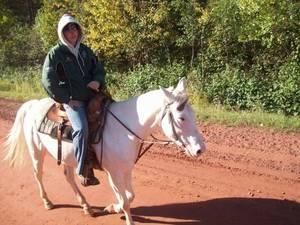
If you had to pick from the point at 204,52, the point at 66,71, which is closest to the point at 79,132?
the point at 66,71

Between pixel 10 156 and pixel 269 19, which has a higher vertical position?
pixel 269 19

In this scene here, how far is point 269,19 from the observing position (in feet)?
46.6

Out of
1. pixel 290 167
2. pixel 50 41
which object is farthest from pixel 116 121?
pixel 50 41

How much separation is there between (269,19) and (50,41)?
1351cm

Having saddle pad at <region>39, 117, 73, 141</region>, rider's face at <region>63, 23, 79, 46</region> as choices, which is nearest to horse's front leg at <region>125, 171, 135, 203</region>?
saddle pad at <region>39, 117, 73, 141</region>

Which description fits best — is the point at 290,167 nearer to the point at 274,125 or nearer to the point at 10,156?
the point at 274,125

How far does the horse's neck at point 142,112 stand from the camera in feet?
19.7

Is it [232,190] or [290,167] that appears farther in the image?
[290,167]

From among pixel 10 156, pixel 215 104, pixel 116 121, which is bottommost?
pixel 215 104

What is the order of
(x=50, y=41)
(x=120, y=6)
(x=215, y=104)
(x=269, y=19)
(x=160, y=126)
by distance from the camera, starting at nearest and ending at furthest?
(x=160, y=126) < (x=269, y=19) < (x=215, y=104) < (x=120, y=6) < (x=50, y=41)

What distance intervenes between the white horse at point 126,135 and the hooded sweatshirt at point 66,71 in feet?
1.64

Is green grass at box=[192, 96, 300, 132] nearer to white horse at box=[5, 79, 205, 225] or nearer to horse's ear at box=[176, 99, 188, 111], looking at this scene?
white horse at box=[5, 79, 205, 225]

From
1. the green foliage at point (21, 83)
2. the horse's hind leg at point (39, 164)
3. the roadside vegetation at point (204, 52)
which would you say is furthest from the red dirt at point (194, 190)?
the green foliage at point (21, 83)

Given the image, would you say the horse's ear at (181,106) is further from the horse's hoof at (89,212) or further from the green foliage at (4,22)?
the green foliage at (4,22)
